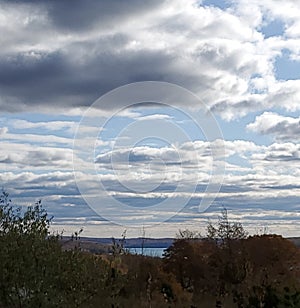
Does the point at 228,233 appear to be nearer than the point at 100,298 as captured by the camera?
No

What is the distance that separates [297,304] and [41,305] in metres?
7.09

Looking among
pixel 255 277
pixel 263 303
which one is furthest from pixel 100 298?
pixel 255 277

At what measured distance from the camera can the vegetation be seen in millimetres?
22094

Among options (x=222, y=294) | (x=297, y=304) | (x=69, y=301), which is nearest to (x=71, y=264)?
(x=69, y=301)

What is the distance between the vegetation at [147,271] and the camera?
22094 millimetres

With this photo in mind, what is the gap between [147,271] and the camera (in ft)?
125

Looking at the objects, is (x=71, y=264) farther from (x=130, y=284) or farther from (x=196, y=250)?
(x=196, y=250)

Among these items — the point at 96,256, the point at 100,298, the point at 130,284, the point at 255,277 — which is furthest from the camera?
the point at 255,277

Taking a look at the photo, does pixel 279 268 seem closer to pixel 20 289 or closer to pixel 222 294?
pixel 222 294

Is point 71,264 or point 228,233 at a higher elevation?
point 228,233

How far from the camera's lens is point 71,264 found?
23172mm

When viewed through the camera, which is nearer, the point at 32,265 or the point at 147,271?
the point at 32,265

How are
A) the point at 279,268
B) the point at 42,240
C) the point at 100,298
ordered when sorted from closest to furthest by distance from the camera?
the point at 42,240
the point at 100,298
the point at 279,268

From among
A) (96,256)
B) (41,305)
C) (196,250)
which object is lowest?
(41,305)
